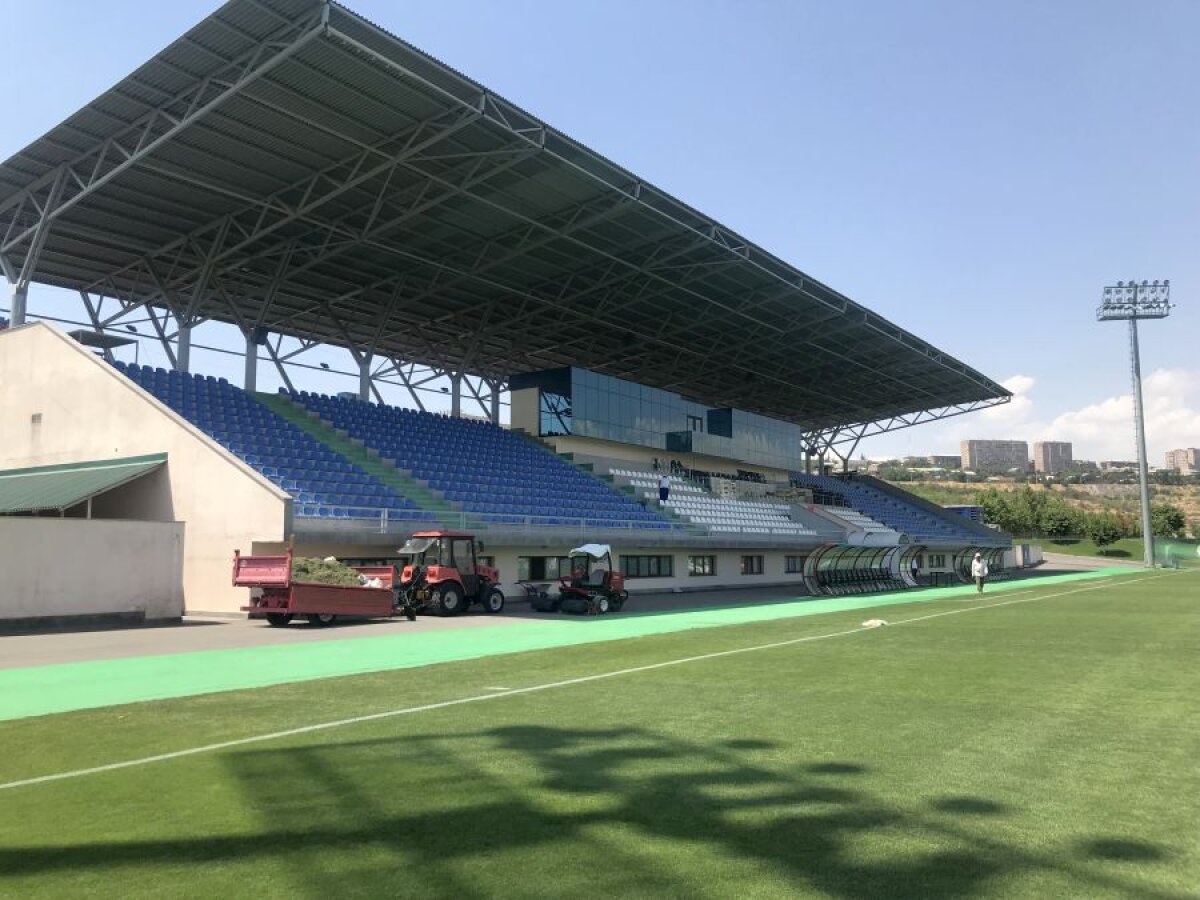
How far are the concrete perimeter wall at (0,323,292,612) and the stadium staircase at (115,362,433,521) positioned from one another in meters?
1.10

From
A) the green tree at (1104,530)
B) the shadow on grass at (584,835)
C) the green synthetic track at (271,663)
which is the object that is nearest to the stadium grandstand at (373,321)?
the green synthetic track at (271,663)

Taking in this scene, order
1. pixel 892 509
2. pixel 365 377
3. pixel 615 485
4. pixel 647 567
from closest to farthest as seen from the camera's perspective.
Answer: pixel 647 567
pixel 365 377
pixel 615 485
pixel 892 509

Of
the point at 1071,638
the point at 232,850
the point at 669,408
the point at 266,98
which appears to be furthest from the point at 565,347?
the point at 232,850

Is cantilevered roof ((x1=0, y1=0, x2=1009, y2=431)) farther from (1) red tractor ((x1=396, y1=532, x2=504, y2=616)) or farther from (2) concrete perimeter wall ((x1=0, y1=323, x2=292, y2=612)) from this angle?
(1) red tractor ((x1=396, y1=532, x2=504, y2=616))

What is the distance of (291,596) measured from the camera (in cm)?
1894

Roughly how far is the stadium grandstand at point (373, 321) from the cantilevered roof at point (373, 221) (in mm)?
121

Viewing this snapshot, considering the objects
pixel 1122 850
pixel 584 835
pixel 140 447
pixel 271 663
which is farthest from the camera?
pixel 140 447

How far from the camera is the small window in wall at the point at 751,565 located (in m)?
42.8

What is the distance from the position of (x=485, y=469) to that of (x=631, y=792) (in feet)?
93.7

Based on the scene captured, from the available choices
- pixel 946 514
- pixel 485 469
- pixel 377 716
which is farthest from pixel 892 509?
pixel 377 716

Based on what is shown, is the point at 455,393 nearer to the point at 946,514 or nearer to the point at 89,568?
the point at 89,568

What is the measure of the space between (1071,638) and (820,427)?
5675cm

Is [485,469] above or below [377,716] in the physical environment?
above

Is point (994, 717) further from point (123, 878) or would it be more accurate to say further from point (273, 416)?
point (273, 416)
